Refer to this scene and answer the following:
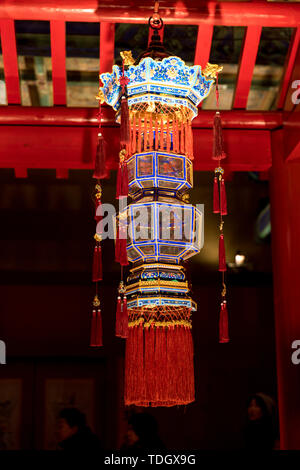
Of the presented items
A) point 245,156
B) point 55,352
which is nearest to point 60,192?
point 55,352

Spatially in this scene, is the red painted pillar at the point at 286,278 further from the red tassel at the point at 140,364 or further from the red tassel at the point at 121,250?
the red tassel at the point at 121,250

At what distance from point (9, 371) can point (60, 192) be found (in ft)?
5.66

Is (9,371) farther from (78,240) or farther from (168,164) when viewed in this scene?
(168,164)

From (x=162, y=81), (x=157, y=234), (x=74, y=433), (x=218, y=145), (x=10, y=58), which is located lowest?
(x=74, y=433)

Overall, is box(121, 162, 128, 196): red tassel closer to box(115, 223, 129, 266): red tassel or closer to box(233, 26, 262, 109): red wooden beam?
box(115, 223, 129, 266): red tassel

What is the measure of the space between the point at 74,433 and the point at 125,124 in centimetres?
168

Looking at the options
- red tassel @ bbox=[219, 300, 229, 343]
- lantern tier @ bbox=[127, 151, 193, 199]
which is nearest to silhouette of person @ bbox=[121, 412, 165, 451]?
red tassel @ bbox=[219, 300, 229, 343]

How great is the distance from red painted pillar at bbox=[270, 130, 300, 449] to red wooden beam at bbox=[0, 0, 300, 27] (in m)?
0.85

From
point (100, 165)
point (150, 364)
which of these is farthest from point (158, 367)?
point (100, 165)

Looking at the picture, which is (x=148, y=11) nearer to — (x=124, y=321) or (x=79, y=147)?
(x=79, y=147)

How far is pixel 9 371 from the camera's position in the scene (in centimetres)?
593

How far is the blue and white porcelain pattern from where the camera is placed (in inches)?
130

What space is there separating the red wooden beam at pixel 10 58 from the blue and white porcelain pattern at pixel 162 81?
952 millimetres

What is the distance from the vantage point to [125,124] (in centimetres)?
313
